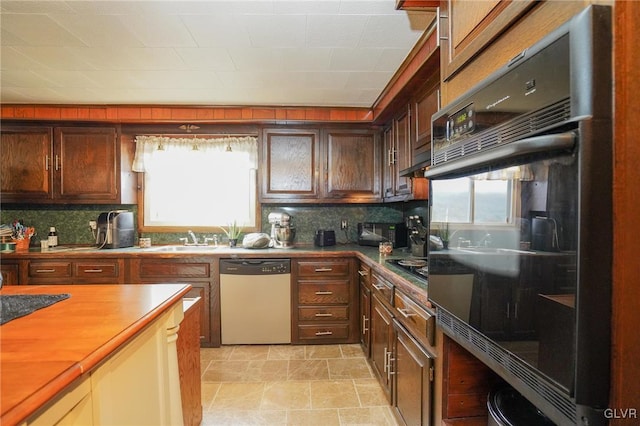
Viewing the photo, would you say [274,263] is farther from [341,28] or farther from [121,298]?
[341,28]

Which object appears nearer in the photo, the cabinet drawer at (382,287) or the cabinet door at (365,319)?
the cabinet drawer at (382,287)

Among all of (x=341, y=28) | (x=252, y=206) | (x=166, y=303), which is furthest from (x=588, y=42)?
(x=252, y=206)

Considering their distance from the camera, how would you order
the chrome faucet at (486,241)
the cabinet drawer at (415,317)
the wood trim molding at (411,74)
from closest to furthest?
1. the chrome faucet at (486,241)
2. the cabinet drawer at (415,317)
3. the wood trim molding at (411,74)

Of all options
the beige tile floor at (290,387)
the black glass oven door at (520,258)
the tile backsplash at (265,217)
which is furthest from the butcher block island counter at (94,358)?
the tile backsplash at (265,217)

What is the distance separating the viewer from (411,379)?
1.50 metres

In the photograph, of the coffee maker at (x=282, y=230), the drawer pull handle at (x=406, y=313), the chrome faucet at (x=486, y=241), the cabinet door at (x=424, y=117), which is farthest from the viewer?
the coffee maker at (x=282, y=230)

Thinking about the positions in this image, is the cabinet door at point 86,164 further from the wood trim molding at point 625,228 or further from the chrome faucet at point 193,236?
the wood trim molding at point 625,228

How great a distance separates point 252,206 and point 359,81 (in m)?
1.76

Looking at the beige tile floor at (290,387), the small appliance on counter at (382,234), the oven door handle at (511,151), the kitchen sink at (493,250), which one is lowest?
the beige tile floor at (290,387)

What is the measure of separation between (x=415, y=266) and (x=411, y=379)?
2.22 ft

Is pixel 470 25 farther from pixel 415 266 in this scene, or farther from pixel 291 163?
pixel 291 163

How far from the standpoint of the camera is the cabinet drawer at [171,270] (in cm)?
289

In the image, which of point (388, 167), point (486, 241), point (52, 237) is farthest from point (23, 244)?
point (486, 241)

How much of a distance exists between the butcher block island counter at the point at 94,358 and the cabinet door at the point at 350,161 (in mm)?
2075
